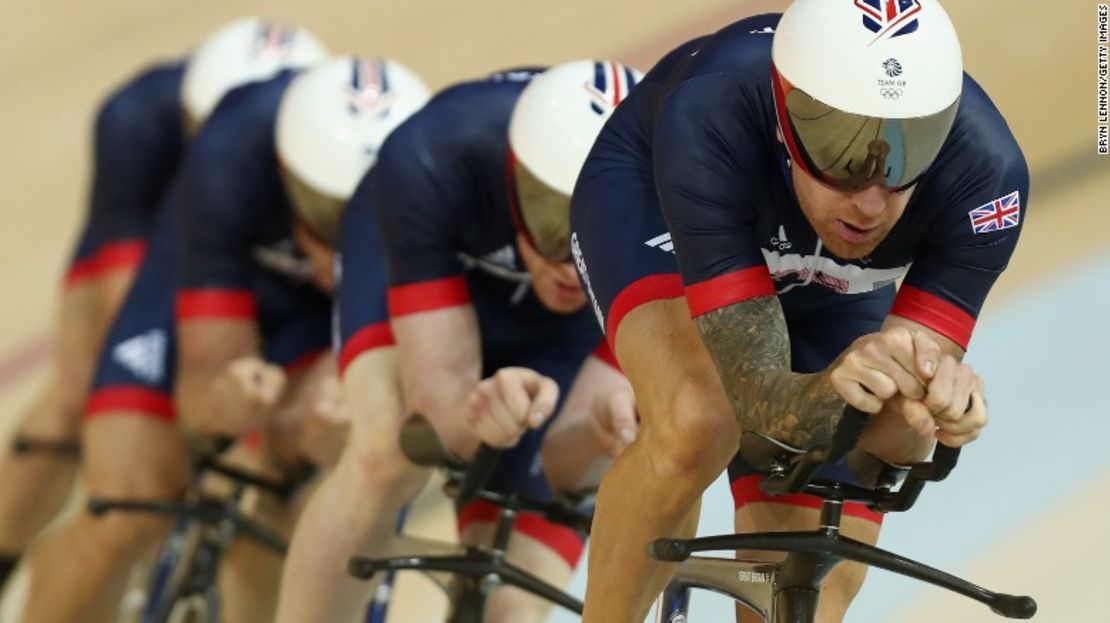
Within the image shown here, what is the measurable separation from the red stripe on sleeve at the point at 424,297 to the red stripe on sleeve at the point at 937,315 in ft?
3.83

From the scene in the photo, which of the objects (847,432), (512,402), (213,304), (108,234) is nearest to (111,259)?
(108,234)

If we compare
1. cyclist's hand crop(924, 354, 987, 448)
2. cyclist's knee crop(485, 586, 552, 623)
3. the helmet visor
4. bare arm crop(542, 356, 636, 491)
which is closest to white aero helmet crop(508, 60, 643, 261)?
the helmet visor

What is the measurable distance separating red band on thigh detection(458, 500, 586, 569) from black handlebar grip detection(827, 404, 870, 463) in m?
1.39

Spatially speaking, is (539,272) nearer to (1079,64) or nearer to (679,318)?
(679,318)

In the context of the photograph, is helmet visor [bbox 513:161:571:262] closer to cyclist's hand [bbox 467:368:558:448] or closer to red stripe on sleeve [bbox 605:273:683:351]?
cyclist's hand [bbox 467:368:558:448]

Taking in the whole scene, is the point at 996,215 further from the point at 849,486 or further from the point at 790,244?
the point at 849,486

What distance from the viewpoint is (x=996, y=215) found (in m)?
2.79

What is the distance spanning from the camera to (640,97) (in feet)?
10.5

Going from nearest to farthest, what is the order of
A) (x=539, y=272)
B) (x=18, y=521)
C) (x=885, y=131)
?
(x=885, y=131) < (x=539, y=272) < (x=18, y=521)

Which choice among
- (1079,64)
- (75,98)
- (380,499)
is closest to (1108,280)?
(1079,64)

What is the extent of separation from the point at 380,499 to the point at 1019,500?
186 cm

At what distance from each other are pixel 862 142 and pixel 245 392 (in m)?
2.07

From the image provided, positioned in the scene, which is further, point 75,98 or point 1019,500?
point 75,98

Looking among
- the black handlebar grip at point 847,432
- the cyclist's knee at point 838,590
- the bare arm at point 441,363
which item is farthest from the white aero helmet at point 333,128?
the black handlebar grip at point 847,432
